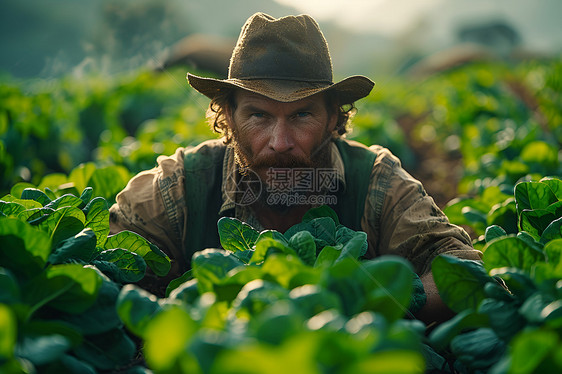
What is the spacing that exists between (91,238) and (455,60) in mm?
41471

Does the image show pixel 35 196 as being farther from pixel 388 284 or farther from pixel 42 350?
pixel 388 284

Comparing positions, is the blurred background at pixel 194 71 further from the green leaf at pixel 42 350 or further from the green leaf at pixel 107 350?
the green leaf at pixel 42 350

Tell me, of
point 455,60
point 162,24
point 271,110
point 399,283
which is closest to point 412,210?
point 271,110

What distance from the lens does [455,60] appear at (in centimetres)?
3978

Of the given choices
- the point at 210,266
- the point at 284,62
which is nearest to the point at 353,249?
the point at 210,266

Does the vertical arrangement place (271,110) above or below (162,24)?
below

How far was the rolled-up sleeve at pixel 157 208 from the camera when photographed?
2709mm

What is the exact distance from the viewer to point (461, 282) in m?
1.59

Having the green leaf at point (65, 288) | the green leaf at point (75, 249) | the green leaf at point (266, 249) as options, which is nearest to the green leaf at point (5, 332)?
the green leaf at point (65, 288)

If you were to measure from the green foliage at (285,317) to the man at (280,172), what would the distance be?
97cm

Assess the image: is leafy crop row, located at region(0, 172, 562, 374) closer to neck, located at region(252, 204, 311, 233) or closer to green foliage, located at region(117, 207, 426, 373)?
green foliage, located at region(117, 207, 426, 373)

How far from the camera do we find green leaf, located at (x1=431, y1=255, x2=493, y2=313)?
1.57m

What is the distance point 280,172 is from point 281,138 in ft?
0.61

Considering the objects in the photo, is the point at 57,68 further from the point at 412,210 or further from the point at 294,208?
the point at 412,210
